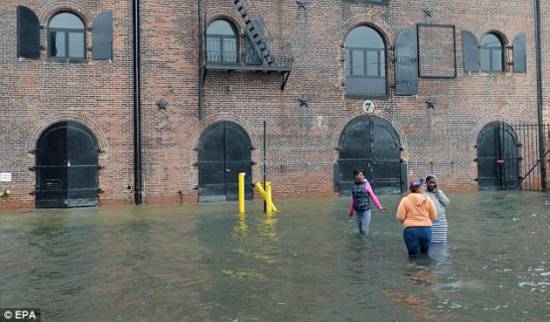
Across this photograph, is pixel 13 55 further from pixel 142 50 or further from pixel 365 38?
pixel 365 38

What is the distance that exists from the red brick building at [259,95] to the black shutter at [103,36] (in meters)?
0.04

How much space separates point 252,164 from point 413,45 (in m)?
8.05

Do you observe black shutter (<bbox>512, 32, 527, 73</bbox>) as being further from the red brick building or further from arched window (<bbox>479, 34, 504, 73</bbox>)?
arched window (<bbox>479, 34, 504, 73</bbox>)

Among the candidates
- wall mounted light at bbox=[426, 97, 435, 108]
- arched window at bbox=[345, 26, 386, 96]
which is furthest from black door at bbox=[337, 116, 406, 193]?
wall mounted light at bbox=[426, 97, 435, 108]

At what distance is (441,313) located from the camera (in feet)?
18.0

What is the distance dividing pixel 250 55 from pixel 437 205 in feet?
37.3

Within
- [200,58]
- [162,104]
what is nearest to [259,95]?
[200,58]

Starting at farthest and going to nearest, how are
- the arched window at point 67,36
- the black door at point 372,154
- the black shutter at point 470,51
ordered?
the black shutter at point 470,51
the black door at point 372,154
the arched window at point 67,36

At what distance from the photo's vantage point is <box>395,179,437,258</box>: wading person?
27.1 feet

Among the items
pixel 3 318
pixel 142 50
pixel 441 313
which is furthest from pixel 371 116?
pixel 3 318

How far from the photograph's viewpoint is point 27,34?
55.7 ft

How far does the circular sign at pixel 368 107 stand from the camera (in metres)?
20.2

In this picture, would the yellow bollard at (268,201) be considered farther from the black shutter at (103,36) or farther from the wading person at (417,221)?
the black shutter at (103,36)

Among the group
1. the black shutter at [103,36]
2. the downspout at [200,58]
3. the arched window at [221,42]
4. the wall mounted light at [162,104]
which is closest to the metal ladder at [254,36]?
the arched window at [221,42]
